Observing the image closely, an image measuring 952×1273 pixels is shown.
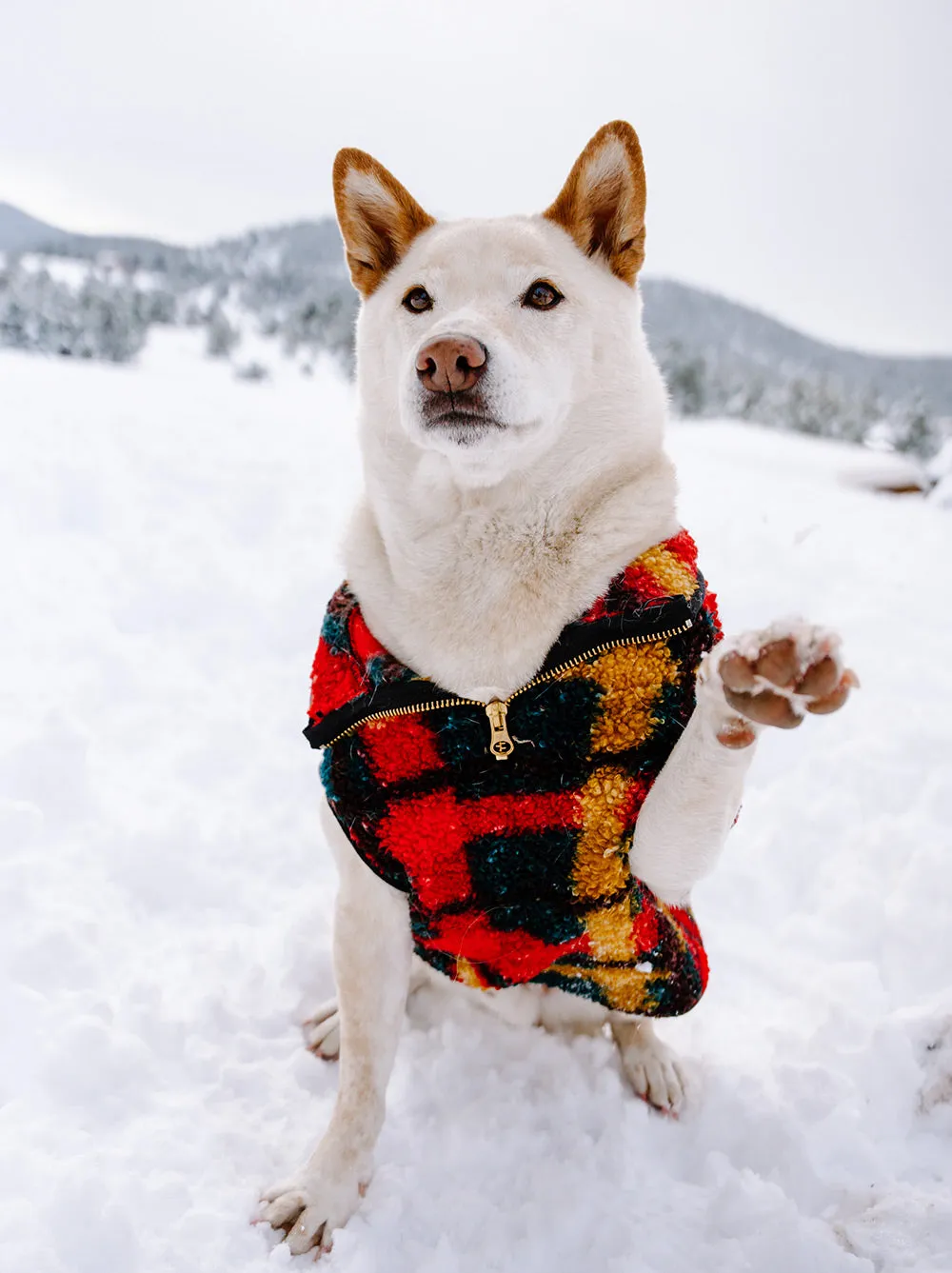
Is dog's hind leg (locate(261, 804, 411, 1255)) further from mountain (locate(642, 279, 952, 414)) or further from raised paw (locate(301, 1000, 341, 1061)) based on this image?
mountain (locate(642, 279, 952, 414))

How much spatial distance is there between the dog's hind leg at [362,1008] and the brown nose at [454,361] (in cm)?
100

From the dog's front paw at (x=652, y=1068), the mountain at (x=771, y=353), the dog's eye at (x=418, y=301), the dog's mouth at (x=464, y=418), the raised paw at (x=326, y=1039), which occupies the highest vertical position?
the mountain at (x=771, y=353)

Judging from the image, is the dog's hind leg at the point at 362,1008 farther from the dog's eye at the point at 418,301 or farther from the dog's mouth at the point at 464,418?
the dog's eye at the point at 418,301

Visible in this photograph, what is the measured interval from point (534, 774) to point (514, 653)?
236 millimetres

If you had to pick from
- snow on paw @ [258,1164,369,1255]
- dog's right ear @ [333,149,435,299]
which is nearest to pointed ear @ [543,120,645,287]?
dog's right ear @ [333,149,435,299]

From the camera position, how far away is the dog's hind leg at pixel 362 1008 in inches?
64.6

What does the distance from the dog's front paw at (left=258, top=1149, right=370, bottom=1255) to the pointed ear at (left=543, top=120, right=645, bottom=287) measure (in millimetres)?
2103

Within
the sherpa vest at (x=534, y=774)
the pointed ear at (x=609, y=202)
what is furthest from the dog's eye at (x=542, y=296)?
the sherpa vest at (x=534, y=774)

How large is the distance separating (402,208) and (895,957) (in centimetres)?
245

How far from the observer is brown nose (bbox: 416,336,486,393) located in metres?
1.49

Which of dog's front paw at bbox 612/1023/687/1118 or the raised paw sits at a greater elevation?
dog's front paw at bbox 612/1023/687/1118

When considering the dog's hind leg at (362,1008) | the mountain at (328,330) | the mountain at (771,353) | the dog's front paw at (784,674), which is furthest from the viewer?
the mountain at (771,353)

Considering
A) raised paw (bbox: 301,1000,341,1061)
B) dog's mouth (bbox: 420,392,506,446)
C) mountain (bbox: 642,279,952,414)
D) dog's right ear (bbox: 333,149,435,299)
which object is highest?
mountain (bbox: 642,279,952,414)

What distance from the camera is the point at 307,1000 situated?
2170mm
